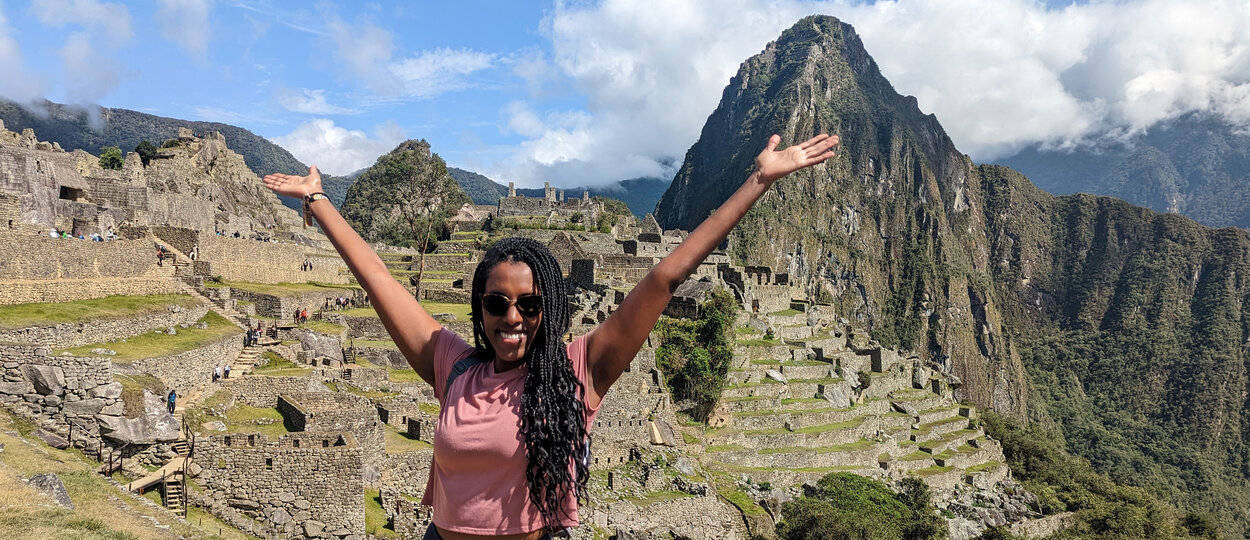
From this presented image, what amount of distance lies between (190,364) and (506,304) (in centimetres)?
1617

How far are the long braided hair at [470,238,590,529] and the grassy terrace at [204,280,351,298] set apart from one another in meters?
24.5

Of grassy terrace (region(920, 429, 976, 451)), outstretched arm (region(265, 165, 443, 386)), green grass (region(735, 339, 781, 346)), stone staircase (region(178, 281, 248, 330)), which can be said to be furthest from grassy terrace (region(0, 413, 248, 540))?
grassy terrace (region(920, 429, 976, 451))

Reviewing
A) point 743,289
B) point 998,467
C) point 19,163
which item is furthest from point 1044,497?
point 19,163

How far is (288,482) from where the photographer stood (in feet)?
42.7

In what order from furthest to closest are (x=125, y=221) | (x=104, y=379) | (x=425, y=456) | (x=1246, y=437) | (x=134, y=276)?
(x=1246, y=437) < (x=125, y=221) < (x=134, y=276) < (x=425, y=456) < (x=104, y=379)

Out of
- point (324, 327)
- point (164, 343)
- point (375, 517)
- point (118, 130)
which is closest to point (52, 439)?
point (375, 517)

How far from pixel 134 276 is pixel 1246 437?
19893cm

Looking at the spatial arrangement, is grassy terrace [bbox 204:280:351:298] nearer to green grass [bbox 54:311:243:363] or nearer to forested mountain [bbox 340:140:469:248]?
green grass [bbox 54:311:243:363]

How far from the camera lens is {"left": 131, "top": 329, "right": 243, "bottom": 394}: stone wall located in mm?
15125

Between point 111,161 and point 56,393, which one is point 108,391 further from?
point 111,161

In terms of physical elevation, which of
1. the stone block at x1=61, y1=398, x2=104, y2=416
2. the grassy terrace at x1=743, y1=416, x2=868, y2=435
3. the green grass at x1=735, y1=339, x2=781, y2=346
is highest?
the green grass at x1=735, y1=339, x2=781, y2=346

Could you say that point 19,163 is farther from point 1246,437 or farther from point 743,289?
point 1246,437

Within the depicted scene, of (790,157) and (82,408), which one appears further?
(82,408)

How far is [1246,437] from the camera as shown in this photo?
157250 mm
